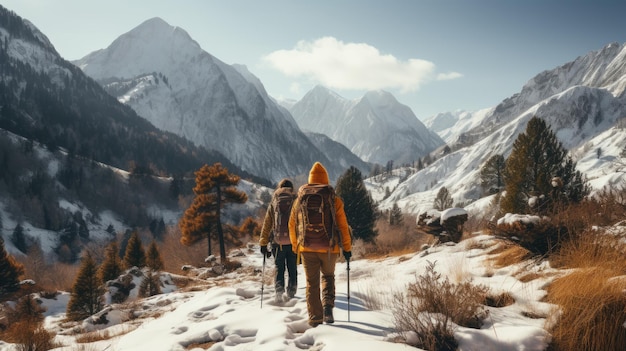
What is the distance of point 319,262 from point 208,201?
23403mm

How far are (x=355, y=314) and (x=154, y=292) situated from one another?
46.8 ft

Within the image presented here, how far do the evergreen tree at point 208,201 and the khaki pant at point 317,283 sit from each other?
2155 cm

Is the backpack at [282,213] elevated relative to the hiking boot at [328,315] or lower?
elevated

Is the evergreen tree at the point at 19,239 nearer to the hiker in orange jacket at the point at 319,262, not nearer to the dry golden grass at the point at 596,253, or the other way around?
the hiker in orange jacket at the point at 319,262

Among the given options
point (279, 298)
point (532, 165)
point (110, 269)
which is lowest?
point (110, 269)

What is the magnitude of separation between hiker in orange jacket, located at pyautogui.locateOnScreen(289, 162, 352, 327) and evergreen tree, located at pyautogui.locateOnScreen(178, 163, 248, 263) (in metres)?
21.3

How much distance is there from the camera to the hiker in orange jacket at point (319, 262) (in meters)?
5.15

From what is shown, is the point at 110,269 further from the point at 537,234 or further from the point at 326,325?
the point at 537,234

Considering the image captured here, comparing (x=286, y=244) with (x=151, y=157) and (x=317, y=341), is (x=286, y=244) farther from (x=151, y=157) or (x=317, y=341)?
(x=151, y=157)

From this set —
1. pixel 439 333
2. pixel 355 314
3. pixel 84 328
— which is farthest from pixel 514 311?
pixel 84 328

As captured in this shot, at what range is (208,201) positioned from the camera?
2731 centimetres

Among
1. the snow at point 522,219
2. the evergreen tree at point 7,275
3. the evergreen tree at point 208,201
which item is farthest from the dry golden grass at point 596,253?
the evergreen tree at point 7,275

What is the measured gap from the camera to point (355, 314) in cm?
527

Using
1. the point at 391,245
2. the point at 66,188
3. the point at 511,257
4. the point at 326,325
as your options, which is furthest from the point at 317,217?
the point at 66,188
